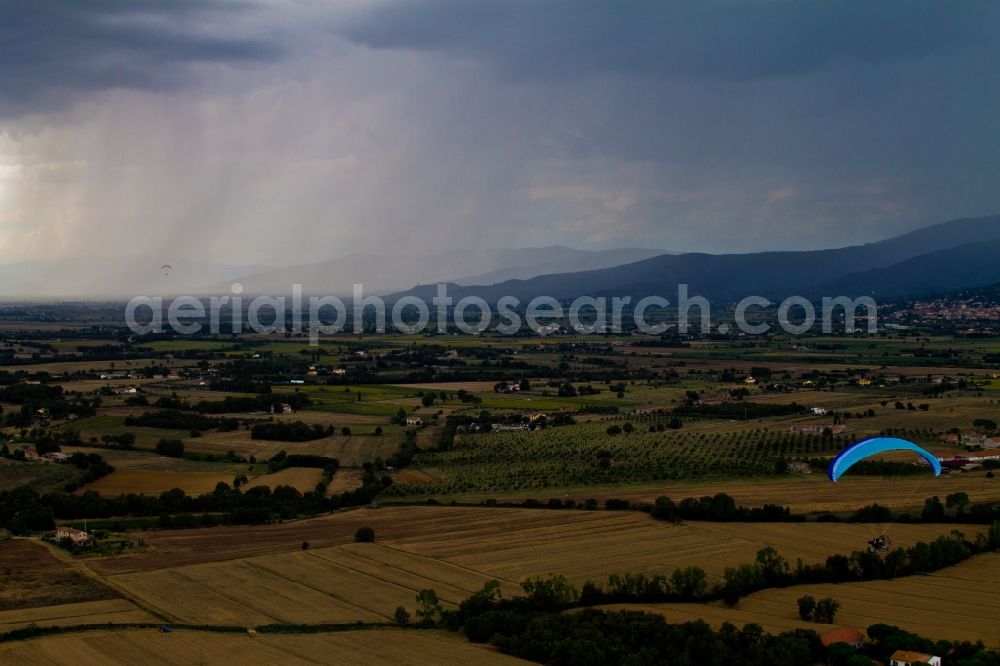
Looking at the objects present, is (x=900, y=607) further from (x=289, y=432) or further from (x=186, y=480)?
(x=289, y=432)

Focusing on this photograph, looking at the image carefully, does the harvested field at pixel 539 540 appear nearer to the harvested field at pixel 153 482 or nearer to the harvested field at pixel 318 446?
the harvested field at pixel 153 482

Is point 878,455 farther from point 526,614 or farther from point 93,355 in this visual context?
point 93,355

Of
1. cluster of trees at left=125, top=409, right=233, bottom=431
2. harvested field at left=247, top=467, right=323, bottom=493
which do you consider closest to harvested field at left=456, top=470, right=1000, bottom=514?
harvested field at left=247, top=467, right=323, bottom=493

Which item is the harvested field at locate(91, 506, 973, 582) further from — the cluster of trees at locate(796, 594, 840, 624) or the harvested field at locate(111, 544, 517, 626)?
the cluster of trees at locate(796, 594, 840, 624)

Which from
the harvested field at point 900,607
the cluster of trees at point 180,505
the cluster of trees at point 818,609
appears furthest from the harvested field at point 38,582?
the cluster of trees at point 818,609

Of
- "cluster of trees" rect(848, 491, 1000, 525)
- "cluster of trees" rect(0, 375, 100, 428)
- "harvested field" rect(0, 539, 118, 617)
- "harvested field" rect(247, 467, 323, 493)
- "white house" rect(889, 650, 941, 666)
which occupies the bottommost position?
"harvested field" rect(0, 539, 118, 617)
